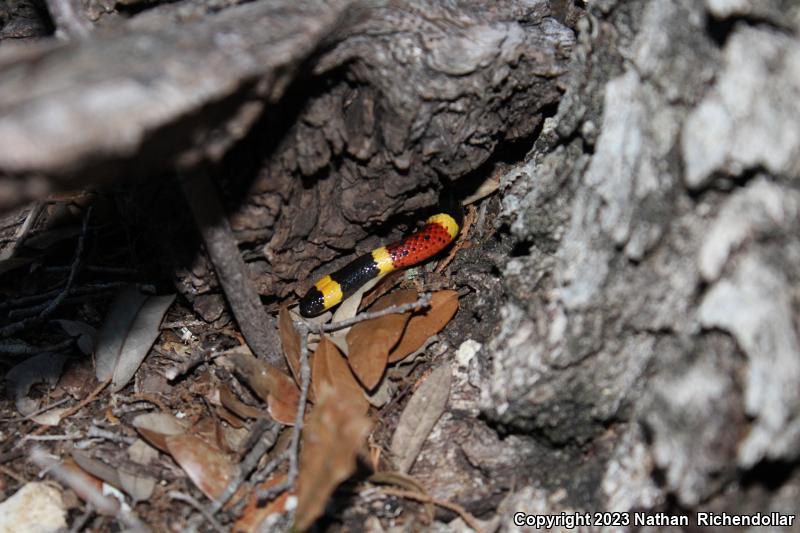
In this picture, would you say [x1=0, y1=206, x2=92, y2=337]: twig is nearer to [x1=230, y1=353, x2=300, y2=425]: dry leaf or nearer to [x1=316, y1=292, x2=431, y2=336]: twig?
[x1=230, y1=353, x2=300, y2=425]: dry leaf

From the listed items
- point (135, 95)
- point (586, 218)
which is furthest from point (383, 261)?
point (135, 95)

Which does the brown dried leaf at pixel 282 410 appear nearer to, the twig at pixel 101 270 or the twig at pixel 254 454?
the twig at pixel 254 454

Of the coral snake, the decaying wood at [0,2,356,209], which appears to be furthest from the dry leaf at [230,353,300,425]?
the decaying wood at [0,2,356,209]

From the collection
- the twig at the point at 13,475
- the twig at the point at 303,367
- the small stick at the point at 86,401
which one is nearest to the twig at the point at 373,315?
the twig at the point at 303,367

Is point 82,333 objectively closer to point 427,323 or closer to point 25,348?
point 25,348

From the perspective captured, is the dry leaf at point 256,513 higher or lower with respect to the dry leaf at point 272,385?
lower

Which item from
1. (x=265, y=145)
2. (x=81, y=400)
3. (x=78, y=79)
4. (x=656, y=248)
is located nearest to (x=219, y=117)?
(x=78, y=79)
